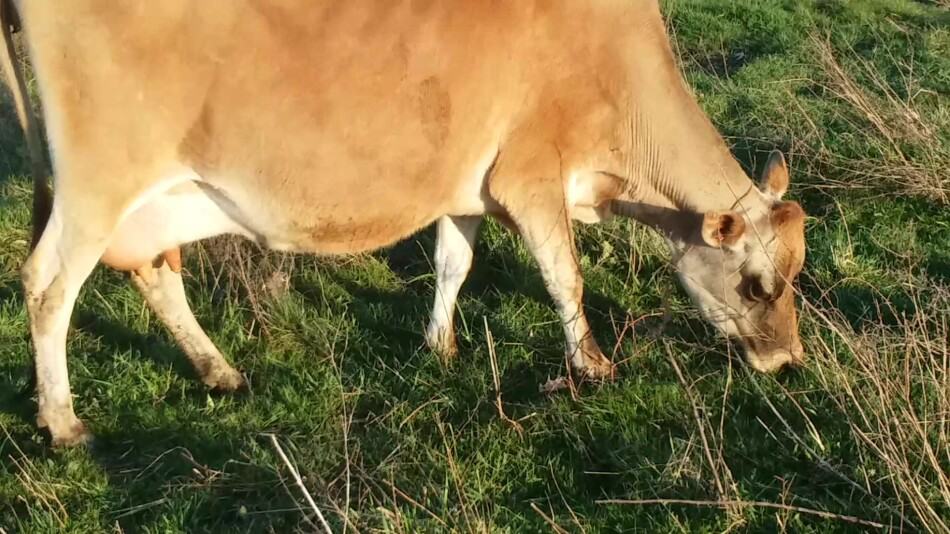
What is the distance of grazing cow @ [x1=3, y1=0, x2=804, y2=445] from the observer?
433 cm

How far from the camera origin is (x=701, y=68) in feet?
31.0

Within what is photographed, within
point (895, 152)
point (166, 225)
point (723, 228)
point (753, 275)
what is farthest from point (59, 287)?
point (895, 152)

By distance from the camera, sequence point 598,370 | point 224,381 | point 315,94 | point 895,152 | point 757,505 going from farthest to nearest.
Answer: point 895,152 < point 224,381 < point 598,370 < point 315,94 < point 757,505

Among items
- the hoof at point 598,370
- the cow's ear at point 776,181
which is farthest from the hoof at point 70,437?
the cow's ear at point 776,181

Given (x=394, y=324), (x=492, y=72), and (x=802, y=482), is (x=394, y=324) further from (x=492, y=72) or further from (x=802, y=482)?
(x=802, y=482)

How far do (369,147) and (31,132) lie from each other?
158 cm

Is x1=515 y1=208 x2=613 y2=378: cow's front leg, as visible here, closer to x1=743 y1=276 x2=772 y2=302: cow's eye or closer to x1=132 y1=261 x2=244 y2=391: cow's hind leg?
x1=743 y1=276 x2=772 y2=302: cow's eye

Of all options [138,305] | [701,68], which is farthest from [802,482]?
[701,68]

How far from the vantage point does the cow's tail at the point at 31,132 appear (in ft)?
14.9

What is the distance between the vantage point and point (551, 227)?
16.4 feet

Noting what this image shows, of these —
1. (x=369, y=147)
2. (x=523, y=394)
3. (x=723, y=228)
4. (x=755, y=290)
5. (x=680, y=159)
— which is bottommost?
(x=523, y=394)

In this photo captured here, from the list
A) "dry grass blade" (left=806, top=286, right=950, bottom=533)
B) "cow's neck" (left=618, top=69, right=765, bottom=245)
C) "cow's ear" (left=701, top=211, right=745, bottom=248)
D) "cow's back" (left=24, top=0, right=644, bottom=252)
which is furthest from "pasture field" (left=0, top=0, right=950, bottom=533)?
"cow's back" (left=24, top=0, right=644, bottom=252)

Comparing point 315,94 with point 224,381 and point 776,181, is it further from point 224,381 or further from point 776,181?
point 776,181

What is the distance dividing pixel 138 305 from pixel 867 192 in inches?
181
